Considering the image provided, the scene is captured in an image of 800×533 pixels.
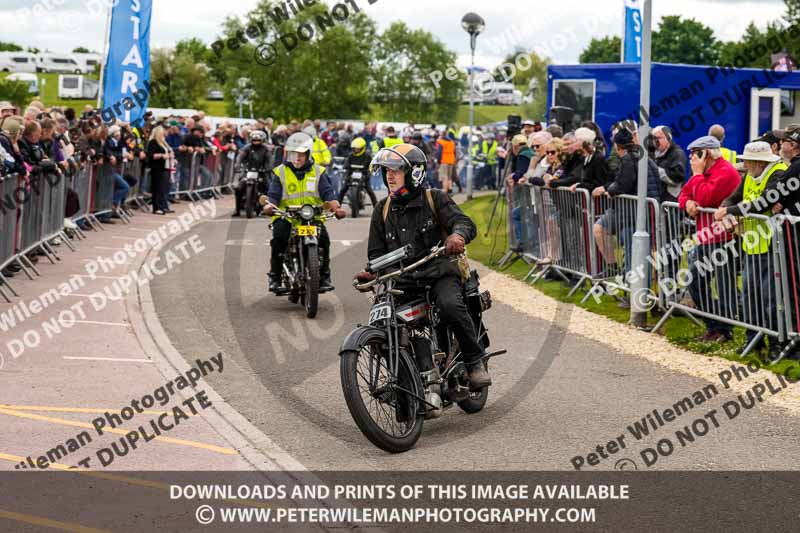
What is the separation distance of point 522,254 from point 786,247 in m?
7.34

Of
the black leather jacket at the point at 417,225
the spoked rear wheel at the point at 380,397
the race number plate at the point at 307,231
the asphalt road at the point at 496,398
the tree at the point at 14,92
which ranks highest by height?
the tree at the point at 14,92

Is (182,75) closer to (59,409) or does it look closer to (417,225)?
(59,409)

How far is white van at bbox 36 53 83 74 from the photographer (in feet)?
399

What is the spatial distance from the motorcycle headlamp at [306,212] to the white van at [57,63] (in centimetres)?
11081

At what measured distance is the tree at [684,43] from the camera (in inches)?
4114

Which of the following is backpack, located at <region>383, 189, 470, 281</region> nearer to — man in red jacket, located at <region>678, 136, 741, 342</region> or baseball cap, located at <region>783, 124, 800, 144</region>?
man in red jacket, located at <region>678, 136, 741, 342</region>

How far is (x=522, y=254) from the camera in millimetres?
16891

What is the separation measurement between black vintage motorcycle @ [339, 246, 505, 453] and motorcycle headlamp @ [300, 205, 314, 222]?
542cm

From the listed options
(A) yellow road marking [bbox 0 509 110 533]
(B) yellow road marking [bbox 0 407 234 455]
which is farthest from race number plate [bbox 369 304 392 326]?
(A) yellow road marking [bbox 0 509 110 533]

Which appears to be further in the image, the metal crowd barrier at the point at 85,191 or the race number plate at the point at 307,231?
the metal crowd barrier at the point at 85,191

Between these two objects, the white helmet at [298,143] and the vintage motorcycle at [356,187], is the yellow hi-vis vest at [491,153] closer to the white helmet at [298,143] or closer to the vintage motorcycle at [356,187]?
the vintage motorcycle at [356,187]

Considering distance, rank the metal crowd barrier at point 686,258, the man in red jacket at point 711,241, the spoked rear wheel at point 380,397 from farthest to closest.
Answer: the man in red jacket at point 711,241 → the metal crowd barrier at point 686,258 → the spoked rear wheel at point 380,397

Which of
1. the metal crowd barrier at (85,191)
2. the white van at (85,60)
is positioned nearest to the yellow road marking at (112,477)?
the metal crowd barrier at (85,191)

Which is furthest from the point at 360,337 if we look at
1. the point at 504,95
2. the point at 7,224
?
the point at 504,95
